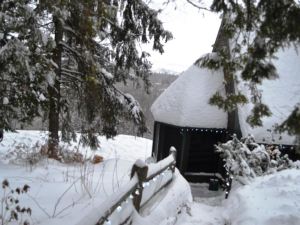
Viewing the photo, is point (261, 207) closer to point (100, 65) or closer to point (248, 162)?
point (248, 162)

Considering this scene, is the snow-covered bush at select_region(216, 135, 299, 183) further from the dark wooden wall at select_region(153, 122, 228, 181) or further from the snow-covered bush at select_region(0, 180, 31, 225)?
the snow-covered bush at select_region(0, 180, 31, 225)

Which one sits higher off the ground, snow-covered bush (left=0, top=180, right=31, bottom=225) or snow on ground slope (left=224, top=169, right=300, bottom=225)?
snow-covered bush (left=0, top=180, right=31, bottom=225)

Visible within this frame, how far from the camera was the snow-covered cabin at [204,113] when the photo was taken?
42.2 feet

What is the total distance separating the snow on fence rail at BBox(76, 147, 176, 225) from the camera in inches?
135

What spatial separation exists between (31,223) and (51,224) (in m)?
0.37

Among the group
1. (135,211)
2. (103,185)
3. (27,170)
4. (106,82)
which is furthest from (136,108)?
(135,211)

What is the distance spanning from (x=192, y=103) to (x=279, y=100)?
3.13 metres

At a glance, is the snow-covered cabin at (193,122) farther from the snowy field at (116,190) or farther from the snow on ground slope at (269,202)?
the snow on ground slope at (269,202)

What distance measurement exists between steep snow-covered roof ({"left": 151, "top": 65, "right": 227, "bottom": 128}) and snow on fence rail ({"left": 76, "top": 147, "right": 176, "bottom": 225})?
22.5 feet

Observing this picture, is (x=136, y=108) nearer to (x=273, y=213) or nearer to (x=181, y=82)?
(x=181, y=82)

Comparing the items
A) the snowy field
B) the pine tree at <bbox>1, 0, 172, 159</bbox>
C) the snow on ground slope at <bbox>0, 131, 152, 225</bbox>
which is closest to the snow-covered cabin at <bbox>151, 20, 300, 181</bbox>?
the pine tree at <bbox>1, 0, 172, 159</bbox>

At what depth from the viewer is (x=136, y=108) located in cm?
1293

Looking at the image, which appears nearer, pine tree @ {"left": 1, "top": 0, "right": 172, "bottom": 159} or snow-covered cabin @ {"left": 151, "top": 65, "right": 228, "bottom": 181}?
pine tree @ {"left": 1, "top": 0, "right": 172, "bottom": 159}

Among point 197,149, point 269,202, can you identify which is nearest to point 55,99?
point 269,202
